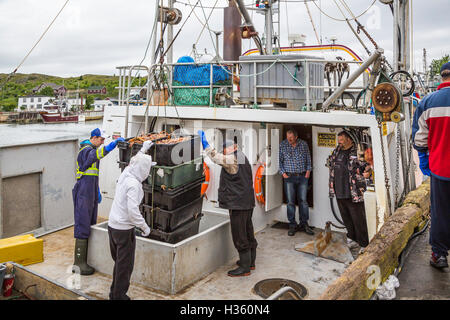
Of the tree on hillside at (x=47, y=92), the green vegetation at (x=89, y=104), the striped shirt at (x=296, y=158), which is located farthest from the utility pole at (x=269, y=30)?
the tree on hillside at (x=47, y=92)

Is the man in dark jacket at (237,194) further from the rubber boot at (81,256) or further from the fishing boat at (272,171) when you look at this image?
the rubber boot at (81,256)

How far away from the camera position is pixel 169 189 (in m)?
4.78

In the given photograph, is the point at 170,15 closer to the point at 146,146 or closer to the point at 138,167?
the point at 146,146

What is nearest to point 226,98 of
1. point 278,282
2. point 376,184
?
point 376,184

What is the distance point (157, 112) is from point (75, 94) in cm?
9264

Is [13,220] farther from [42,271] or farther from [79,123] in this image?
[79,123]

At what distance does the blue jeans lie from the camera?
249 inches

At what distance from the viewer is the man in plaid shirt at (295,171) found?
6230 millimetres

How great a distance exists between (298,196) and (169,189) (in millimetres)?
2643

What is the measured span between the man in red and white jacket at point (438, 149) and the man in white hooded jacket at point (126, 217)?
284cm

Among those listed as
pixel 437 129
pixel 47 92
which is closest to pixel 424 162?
pixel 437 129

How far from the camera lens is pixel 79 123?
201 ft

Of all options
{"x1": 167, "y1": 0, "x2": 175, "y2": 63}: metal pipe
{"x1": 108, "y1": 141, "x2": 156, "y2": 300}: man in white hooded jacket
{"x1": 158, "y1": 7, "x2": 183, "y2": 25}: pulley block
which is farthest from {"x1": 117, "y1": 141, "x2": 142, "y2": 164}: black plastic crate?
{"x1": 158, "y1": 7, "x2": 183, "y2": 25}: pulley block

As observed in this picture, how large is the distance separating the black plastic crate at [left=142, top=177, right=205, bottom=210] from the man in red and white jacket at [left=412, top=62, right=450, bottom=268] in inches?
114
